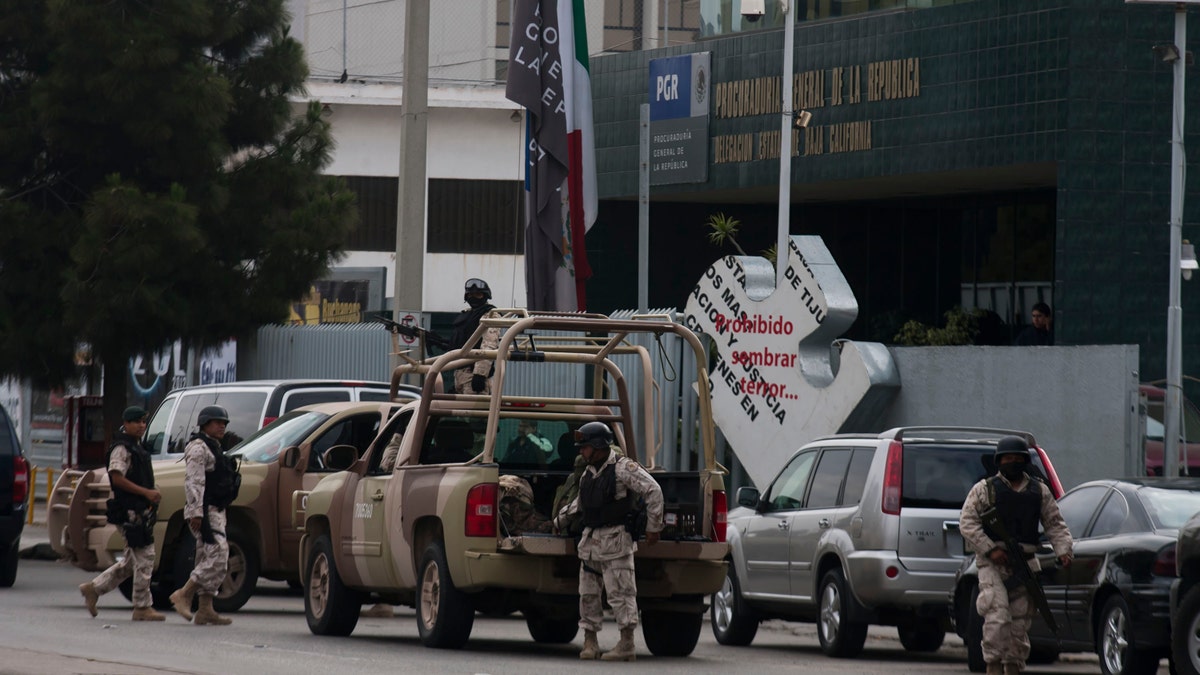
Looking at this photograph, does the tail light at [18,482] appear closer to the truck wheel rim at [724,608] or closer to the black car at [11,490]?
the black car at [11,490]

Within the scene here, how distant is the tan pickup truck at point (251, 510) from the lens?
55.5ft

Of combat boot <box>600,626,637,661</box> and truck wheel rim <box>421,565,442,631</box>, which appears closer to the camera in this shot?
combat boot <box>600,626,637,661</box>

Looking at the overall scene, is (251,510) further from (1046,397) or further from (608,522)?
(1046,397)

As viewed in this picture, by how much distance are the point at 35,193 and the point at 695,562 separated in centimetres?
1496

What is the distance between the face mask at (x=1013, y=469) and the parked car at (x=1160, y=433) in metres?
8.55

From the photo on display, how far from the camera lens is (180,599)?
15469 mm

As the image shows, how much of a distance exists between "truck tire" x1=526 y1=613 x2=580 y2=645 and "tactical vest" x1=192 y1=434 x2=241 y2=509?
259cm

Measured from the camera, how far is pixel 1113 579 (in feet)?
40.1

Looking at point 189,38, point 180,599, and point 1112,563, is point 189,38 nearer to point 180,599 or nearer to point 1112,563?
point 180,599

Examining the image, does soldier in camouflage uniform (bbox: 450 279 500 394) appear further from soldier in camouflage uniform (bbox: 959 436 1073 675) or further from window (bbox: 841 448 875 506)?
soldier in camouflage uniform (bbox: 959 436 1073 675)

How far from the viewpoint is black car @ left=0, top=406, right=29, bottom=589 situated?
18.6m

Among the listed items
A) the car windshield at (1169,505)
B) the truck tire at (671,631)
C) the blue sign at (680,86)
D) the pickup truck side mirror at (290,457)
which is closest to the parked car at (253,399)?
the pickup truck side mirror at (290,457)

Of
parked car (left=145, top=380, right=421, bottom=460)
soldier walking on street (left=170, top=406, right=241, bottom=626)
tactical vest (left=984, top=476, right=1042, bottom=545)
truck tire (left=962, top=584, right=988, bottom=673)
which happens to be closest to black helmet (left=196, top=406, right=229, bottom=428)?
soldier walking on street (left=170, top=406, right=241, bottom=626)

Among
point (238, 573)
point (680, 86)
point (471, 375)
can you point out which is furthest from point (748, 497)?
point (680, 86)
